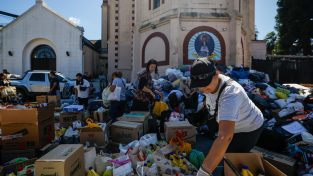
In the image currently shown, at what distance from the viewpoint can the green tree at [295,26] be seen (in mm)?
29672

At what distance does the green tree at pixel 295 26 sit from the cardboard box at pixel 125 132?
94.4 feet

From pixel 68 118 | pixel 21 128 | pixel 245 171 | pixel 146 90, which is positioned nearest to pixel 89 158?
pixel 21 128

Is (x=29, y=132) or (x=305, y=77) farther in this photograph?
(x=305, y=77)

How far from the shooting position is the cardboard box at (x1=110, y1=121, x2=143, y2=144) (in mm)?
6070

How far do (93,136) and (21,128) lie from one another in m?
1.33

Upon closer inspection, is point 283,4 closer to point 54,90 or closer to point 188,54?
point 188,54

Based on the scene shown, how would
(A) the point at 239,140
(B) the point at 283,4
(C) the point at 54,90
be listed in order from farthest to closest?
(B) the point at 283,4
(C) the point at 54,90
(A) the point at 239,140

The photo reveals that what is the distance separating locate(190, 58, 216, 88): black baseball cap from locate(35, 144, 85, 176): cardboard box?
6.35 feet

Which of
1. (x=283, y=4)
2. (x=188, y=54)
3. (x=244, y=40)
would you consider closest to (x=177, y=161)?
(x=188, y=54)

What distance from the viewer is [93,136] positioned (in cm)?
562

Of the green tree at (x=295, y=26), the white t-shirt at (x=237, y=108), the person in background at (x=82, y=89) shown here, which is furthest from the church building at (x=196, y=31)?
the green tree at (x=295, y=26)

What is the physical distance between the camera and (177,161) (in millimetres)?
4508

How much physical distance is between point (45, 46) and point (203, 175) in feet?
82.7

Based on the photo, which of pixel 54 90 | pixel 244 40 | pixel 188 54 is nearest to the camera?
pixel 54 90
